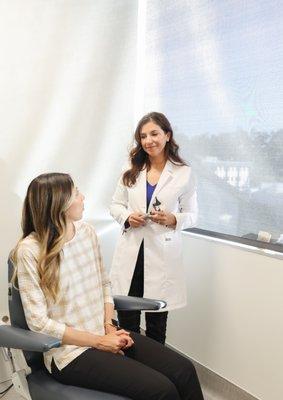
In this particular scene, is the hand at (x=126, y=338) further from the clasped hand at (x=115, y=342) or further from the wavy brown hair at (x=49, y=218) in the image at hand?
the wavy brown hair at (x=49, y=218)

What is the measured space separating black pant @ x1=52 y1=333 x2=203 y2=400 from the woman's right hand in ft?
0.06

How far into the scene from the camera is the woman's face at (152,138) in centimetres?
179

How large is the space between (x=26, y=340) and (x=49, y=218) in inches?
15.5

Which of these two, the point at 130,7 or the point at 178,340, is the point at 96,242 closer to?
the point at 178,340

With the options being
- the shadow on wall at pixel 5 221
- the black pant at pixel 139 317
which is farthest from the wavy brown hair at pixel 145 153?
the shadow on wall at pixel 5 221

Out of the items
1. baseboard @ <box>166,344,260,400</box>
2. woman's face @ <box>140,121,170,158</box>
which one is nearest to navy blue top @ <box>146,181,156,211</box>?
woman's face @ <box>140,121,170,158</box>

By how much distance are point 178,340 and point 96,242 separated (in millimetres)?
1045

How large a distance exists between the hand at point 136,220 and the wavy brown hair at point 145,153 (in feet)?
0.59

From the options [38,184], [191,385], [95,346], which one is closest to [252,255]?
[191,385]

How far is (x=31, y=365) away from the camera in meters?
1.31

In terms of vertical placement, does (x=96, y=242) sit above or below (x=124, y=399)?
above

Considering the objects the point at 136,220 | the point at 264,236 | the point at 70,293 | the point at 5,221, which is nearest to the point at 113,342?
the point at 70,293

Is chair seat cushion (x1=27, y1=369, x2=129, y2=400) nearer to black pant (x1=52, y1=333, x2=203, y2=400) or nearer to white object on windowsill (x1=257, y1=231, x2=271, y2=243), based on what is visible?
black pant (x1=52, y1=333, x2=203, y2=400)

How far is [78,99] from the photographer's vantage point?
7.13 feet
